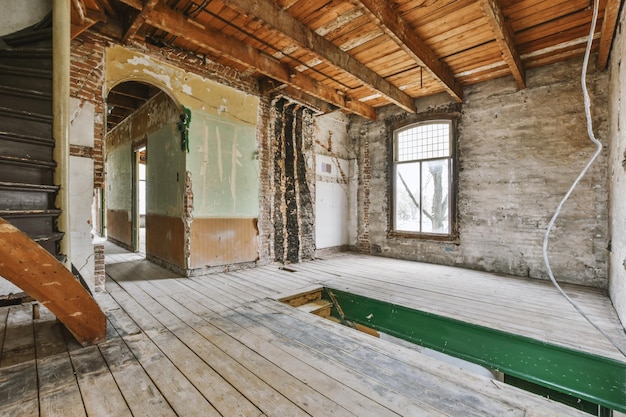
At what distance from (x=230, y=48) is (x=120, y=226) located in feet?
19.6

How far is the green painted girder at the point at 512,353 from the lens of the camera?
2.22 m

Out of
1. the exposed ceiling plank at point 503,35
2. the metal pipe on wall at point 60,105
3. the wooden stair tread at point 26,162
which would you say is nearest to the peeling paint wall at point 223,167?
the metal pipe on wall at point 60,105

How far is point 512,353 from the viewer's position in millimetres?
2625

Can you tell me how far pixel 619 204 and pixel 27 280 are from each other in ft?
17.7

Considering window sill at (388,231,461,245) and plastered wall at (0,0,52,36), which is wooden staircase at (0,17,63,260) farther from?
window sill at (388,231,461,245)

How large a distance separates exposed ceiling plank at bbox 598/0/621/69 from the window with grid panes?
2.14 metres

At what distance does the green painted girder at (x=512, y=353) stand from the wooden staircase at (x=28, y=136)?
3.23 meters

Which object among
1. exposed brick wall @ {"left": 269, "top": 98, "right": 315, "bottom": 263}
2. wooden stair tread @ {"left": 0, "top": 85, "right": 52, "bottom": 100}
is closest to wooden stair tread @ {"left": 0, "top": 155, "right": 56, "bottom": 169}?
wooden stair tread @ {"left": 0, "top": 85, "right": 52, "bottom": 100}

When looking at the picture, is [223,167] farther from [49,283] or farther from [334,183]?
[49,283]

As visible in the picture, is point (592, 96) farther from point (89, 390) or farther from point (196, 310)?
point (89, 390)

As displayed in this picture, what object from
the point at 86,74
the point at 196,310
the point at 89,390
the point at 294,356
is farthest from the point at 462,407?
the point at 86,74

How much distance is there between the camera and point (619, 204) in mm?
3166

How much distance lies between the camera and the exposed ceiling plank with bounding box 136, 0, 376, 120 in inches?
126

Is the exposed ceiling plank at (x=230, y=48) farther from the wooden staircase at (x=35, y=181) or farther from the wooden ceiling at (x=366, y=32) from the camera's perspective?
the wooden staircase at (x=35, y=181)
